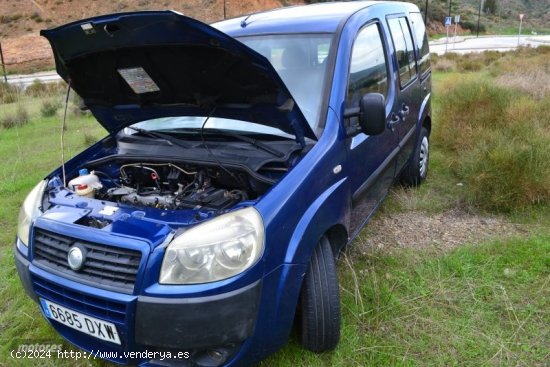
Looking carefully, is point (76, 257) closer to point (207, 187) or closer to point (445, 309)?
point (207, 187)

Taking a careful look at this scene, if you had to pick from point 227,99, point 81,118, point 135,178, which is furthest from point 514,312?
point 81,118

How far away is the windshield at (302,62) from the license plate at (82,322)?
4.86 ft

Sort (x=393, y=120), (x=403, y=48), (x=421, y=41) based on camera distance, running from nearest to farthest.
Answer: (x=393, y=120), (x=403, y=48), (x=421, y=41)

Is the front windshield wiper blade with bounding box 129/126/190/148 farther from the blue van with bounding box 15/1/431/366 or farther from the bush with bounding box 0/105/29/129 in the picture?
the bush with bounding box 0/105/29/129

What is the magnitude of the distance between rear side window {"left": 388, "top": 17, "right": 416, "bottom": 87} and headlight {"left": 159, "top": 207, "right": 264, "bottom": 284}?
240 cm

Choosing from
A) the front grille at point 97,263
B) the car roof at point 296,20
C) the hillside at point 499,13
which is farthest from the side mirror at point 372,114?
the hillside at point 499,13

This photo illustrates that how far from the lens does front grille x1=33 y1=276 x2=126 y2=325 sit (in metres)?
1.88

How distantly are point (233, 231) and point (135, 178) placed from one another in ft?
3.53

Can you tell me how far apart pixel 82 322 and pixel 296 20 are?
2.31m

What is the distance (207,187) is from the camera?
247 centimetres

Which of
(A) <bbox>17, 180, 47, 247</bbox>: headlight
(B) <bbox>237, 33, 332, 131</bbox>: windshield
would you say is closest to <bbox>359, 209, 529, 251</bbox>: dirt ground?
(B) <bbox>237, 33, 332, 131</bbox>: windshield

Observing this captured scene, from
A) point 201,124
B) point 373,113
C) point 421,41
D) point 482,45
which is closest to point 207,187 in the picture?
point 201,124

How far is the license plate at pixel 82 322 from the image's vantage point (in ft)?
6.36

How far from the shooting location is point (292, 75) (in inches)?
112
